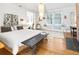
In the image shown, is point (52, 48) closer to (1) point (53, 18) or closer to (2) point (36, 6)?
(1) point (53, 18)

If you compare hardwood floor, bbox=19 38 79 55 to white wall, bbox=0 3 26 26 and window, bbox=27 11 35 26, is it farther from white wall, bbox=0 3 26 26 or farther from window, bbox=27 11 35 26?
white wall, bbox=0 3 26 26

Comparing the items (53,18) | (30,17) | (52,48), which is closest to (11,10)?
(30,17)

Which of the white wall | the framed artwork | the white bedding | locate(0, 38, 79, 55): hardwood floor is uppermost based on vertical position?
the white wall

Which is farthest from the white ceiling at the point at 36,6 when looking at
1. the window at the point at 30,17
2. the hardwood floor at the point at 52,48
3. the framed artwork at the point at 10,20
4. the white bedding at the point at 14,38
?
the hardwood floor at the point at 52,48

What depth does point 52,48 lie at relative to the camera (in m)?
1.83

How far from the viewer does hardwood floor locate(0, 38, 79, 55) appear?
5.91ft

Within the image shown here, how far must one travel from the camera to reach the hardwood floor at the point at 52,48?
1.80 m

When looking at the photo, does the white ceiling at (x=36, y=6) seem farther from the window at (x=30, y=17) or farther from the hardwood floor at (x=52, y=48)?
the hardwood floor at (x=52, y=48)

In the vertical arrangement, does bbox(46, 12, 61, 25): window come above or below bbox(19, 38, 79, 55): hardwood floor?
above

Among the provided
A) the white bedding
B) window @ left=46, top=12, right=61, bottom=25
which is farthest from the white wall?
window @ left=46, top=12, right=61, bottom=25

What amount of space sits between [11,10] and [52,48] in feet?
3.26

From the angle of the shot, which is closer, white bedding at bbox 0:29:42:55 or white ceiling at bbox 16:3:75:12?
white bedding at bbox 0:29:42:55

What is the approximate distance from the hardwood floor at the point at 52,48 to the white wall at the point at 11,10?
0.61 meters

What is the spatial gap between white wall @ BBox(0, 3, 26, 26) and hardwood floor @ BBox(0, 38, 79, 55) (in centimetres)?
61
